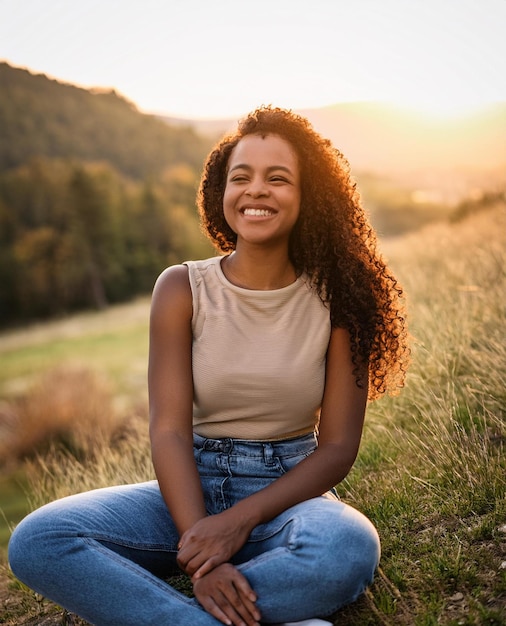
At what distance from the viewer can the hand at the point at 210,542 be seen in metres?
2.09

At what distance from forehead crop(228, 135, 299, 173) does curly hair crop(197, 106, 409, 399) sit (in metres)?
0.03

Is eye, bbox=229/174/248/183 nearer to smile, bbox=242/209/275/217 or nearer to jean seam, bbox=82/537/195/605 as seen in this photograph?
smile, bbox=242/209/275/217

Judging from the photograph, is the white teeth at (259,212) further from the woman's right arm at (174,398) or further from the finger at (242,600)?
the finger at (242,600)

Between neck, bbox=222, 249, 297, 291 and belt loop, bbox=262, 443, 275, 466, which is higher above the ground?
neck, bbox=222, 249, 297, 291

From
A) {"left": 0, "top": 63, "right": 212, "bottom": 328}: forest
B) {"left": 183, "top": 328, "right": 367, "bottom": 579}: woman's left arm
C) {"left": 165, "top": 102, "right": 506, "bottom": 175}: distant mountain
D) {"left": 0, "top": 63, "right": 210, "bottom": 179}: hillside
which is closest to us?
{"left": 183, "top": 328, "right": 367, "bottom": 579}: woman's left arm

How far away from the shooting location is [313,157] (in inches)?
109

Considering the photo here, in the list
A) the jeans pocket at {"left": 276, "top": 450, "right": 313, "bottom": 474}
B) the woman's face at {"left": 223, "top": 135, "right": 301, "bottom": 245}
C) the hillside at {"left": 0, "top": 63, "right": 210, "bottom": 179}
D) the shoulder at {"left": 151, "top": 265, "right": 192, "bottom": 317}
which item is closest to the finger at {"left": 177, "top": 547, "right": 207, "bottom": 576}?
the jeans pocket at {"left": 276, "top": 450, "right": 313, "bottom": 474}

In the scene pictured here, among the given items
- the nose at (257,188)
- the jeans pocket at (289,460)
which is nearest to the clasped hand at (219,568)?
the jeans pocket at (289,460)

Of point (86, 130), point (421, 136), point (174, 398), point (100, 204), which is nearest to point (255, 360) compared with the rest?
point (174, 398)

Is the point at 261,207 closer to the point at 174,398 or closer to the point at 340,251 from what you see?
the point at 340,251

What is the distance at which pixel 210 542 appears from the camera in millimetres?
2127

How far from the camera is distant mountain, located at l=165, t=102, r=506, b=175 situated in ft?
28.3

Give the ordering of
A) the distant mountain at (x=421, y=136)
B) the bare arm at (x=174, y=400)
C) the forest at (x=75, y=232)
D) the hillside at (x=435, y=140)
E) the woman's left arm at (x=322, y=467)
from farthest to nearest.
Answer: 1. the forest at (x=75, y=232)
2. the hillside at (x=435, y=140)
3. the distant mountain at (x=421, y=136)
4. the bare arm at (x=174, y=400)
5. the woman's left arm at (x=322, y=467)

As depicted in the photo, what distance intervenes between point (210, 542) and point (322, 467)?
1.65ft
